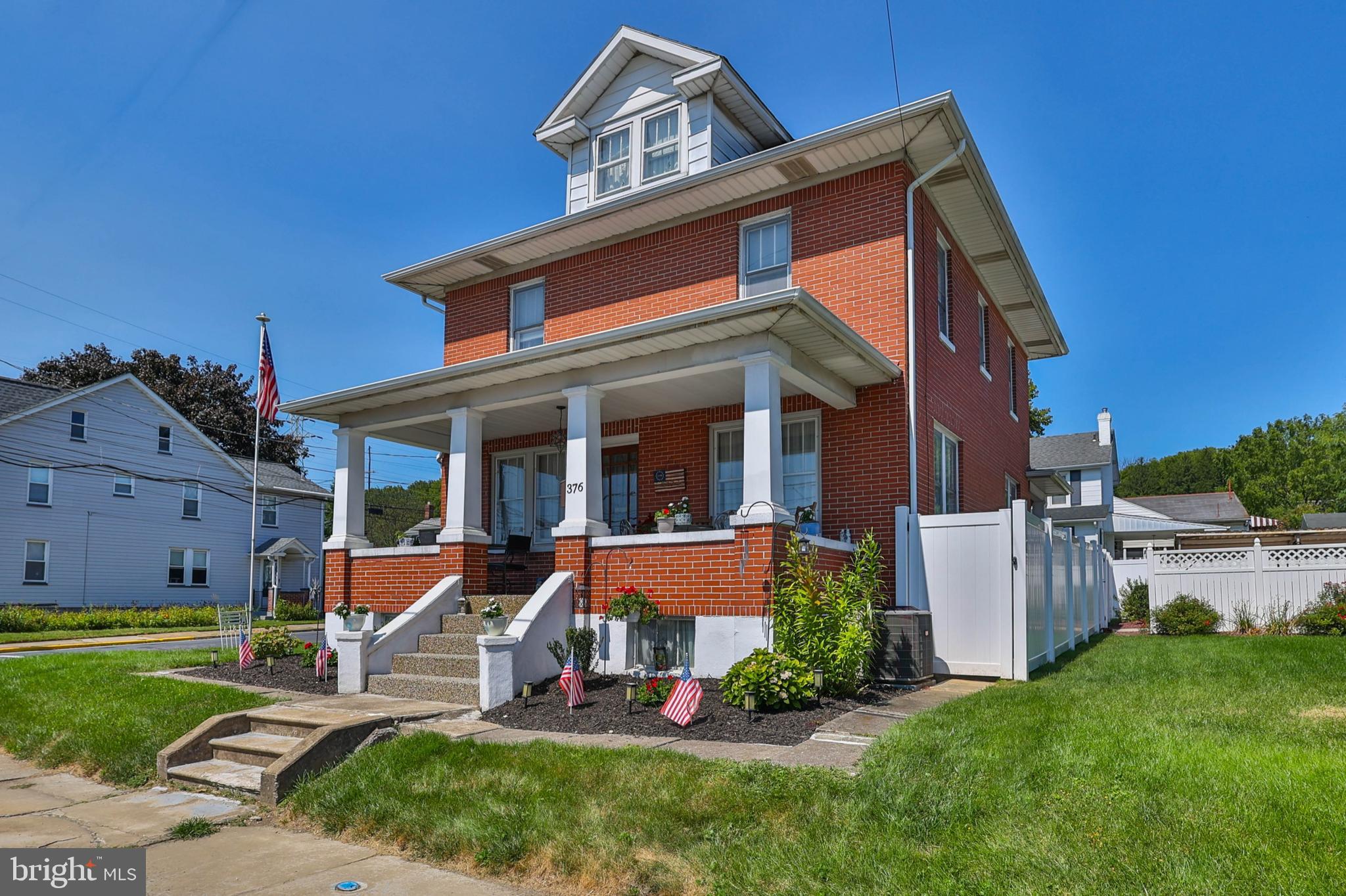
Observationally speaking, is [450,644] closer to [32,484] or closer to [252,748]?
[252,748]

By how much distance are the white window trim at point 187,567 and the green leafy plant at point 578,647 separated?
29346 mm

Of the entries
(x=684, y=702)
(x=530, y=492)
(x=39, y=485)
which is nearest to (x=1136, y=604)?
(x=530, y=492)

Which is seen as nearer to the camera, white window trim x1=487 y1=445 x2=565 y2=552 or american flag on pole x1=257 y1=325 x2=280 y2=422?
white window trim x1=487 y1=445 x2=565 y2=552

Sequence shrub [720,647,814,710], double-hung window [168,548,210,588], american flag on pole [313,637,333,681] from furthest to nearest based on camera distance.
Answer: double-hung window [168,548,210,588] < american flag on pole [313,637,333,681] < shrub [720,647,814,710]

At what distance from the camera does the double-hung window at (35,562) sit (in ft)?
96.5

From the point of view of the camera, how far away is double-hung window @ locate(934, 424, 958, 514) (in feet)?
42.0

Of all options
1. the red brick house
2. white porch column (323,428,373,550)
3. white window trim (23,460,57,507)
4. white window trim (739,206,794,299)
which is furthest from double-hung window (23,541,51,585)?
white window trim (739,206,794,299)

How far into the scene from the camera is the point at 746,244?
516 inches

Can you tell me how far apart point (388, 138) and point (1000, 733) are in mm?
12098

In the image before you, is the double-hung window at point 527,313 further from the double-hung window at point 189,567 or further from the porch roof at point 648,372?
the double-hung window at point 189,567

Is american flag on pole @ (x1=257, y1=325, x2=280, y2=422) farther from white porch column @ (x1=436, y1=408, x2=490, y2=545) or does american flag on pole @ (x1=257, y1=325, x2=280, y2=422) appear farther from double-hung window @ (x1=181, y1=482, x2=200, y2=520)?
double-hung window @ (x1=181, y1=482, x2=200, y2=520)

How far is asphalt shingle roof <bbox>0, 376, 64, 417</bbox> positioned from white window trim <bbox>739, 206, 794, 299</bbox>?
27500 millimetres

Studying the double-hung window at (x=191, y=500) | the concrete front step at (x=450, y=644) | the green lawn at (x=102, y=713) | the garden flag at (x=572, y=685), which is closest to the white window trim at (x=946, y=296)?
the garden flag at (x=572, y=685)

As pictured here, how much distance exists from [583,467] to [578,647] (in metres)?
2.11
